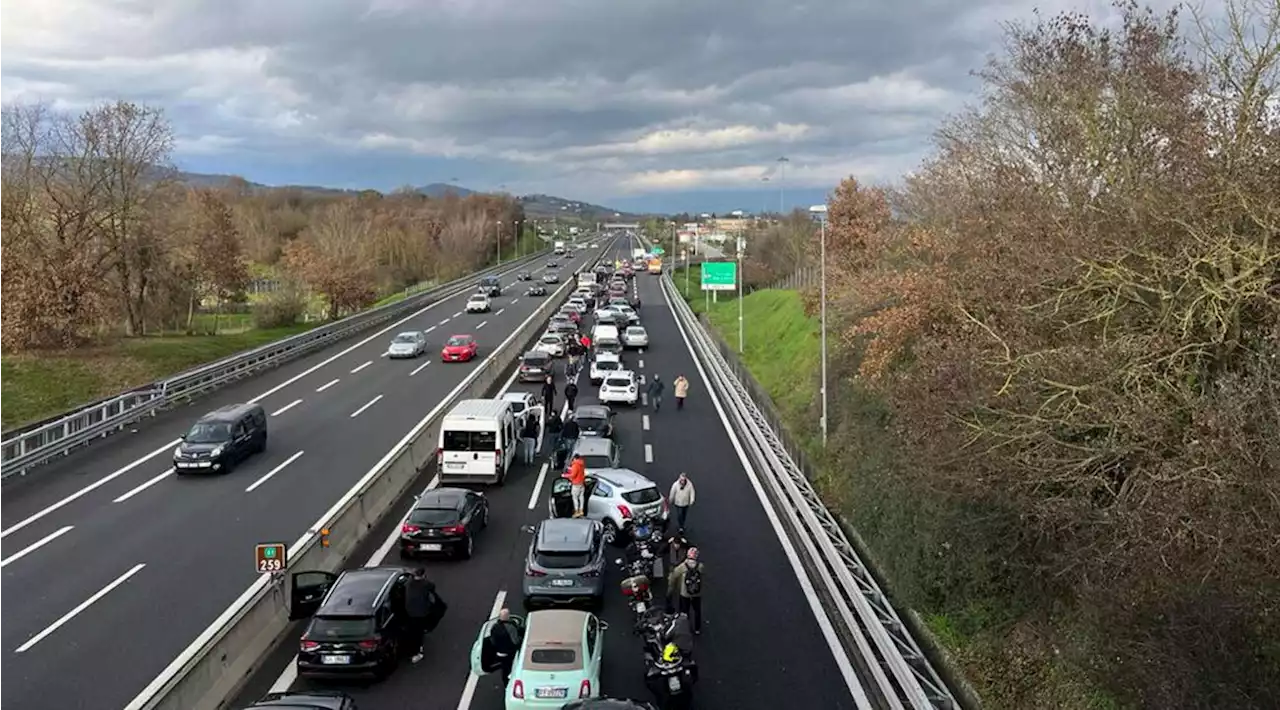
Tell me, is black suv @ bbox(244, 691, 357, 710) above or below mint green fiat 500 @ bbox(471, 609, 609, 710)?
above

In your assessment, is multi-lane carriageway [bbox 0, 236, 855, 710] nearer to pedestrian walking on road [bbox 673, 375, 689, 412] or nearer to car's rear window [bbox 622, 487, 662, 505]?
car's rear window [bbox 622, 487, 662, 505]

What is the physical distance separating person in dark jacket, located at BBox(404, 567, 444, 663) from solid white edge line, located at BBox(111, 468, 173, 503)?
1227 centimetres

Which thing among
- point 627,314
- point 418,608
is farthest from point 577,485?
point 627,314

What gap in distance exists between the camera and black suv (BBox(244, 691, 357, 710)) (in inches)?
418

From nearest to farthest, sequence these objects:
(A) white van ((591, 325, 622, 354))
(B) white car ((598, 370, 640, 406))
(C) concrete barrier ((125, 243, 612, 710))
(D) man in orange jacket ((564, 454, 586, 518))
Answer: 1. (C) concrete barrier ((125, 243, 612, 710))
2. (D) man in orange jacket ((564, 454, 586, 518))
3. (B) white car ((598, 370, 640, 406))
4. (A) white van ((591, 325, 622, 354))

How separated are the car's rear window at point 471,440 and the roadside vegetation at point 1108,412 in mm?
9253

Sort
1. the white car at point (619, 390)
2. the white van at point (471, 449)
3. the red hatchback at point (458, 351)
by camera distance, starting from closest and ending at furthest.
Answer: the white van at point (471, 449) → the white car at point (619, 390) → the red hatchback at point (458, 351)

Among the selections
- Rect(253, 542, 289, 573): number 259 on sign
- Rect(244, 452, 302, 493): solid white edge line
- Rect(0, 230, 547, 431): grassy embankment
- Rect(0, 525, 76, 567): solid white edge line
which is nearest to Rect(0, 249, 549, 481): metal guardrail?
Rect(0, 230, 547, 431): grassy embankment

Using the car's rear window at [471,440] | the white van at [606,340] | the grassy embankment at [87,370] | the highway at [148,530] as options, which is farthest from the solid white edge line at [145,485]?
the white van at [606,340]

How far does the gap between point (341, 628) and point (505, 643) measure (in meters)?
2.39

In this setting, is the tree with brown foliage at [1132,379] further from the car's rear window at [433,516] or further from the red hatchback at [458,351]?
the red hatchback at [458,351]

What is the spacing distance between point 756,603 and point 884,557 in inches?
145

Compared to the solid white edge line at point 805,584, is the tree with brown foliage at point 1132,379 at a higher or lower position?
higher

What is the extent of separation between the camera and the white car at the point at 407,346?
48.0 meters
